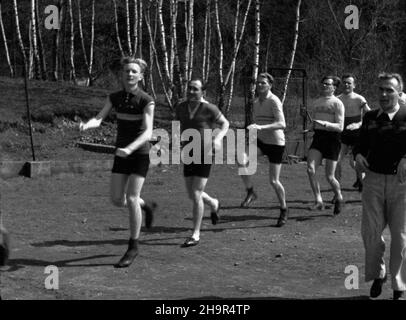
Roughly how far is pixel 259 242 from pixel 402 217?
3086 mm

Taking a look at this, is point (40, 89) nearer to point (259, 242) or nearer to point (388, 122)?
point (259, 242)

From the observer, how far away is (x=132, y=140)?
8.24 metres

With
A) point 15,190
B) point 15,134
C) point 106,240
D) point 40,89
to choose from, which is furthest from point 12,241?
point 40,89

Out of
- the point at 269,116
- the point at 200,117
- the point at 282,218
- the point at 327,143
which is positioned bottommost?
the point at 282,218

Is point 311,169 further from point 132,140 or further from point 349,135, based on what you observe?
point 132,140

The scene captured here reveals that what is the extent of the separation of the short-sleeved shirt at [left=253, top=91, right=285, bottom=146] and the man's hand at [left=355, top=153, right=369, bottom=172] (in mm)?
3777

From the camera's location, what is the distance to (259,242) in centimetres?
955

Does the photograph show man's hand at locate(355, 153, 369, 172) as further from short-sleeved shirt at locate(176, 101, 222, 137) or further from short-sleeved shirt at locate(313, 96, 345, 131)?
short-sleeved shirt at locate(313, 96, 345, 131)

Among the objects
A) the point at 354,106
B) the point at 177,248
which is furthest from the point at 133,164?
A: the point at 354,106

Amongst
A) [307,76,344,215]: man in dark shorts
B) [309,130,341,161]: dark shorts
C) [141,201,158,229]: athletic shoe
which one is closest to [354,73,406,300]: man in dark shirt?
[141,201,158,229]: athletic shoe

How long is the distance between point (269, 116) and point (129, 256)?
3.51 meters

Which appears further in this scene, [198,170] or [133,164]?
[198,170]

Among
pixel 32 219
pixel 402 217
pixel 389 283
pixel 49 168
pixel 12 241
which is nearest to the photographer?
pixel 402 217
